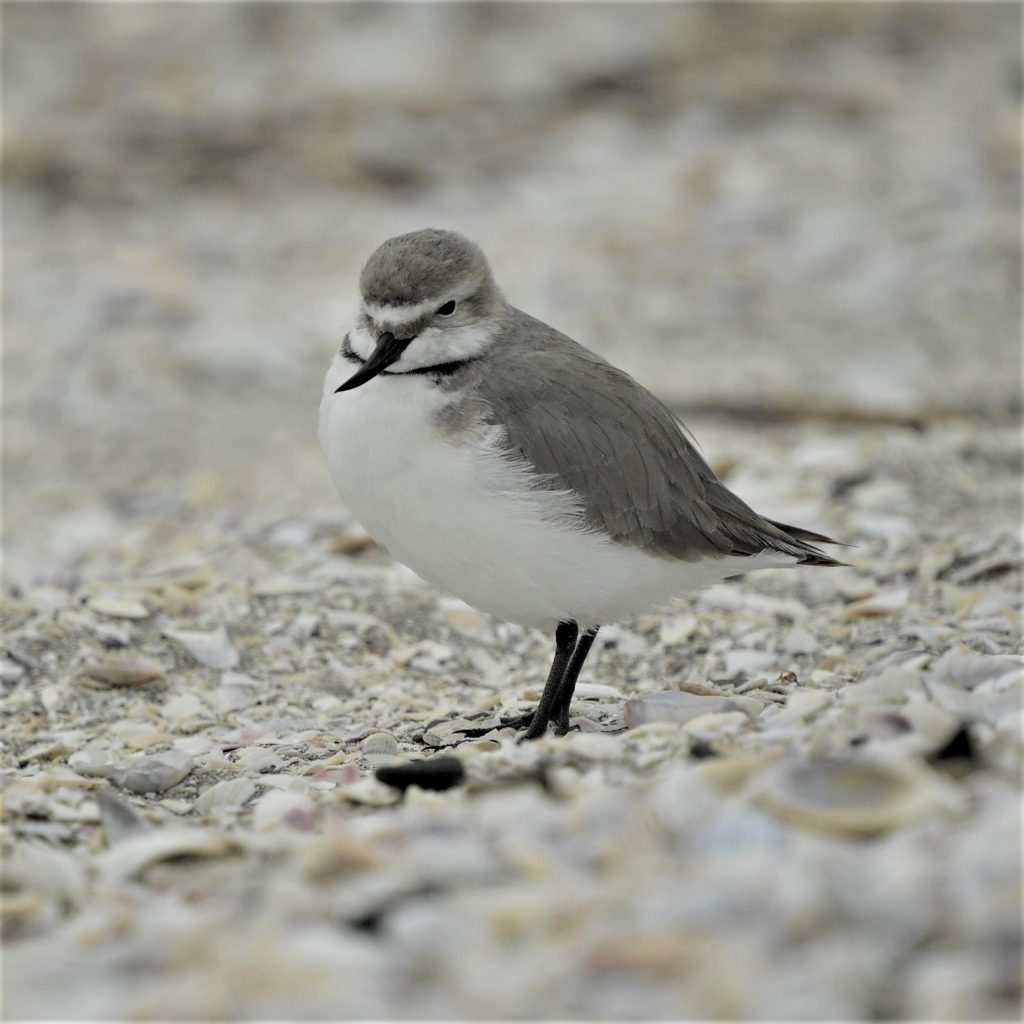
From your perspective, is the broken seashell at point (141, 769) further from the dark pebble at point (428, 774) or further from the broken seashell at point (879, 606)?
the broken seashell at point (879, 606)

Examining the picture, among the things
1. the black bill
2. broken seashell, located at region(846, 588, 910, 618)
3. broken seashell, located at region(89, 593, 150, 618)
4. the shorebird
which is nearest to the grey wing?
the shorebird

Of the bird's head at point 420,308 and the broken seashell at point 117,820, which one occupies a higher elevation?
the bird's head at point 420,308

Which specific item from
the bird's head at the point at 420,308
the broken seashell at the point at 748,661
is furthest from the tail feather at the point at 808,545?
the bird's head at the point at 420,308

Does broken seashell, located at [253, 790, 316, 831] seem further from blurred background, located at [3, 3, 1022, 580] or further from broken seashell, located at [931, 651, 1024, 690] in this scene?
blurred background, located at [3, 3, 1022, 580]

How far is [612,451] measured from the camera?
4.46 meters

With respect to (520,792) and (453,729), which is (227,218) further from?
(520,792)

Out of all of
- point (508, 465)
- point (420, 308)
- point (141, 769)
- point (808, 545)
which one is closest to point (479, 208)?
point (808, 545)

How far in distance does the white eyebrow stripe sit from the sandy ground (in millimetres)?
1266

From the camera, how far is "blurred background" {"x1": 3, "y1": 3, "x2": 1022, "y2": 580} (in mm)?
8125

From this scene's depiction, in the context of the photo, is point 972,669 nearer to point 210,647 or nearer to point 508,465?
point 508,465

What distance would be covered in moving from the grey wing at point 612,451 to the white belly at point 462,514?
10 centimetres

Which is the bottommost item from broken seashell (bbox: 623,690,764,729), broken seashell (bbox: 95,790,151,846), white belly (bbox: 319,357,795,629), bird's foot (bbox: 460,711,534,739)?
bird's foot (bbox: 460,711,534,739)

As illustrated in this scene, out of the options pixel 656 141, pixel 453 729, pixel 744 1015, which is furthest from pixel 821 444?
pixel 744 1015

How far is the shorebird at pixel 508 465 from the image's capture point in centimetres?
420
